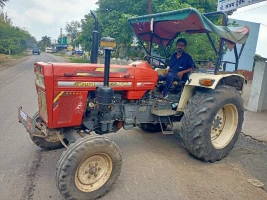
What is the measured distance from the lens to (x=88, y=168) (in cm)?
292

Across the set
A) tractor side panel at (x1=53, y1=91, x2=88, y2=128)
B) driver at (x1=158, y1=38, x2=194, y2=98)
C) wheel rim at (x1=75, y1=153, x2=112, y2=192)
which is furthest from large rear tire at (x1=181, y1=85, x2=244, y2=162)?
tractor side panel at (x1=53, y1=91, x2=88, y2=128)

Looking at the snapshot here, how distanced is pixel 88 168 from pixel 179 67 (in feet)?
8.94

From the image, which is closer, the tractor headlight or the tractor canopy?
the tractor headlight

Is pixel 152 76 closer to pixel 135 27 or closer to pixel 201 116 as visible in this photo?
pixel 201 116

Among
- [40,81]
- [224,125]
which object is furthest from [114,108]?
[224,125]

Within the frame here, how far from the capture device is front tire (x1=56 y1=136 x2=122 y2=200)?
2.69 meters

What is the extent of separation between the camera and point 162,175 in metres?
3.56

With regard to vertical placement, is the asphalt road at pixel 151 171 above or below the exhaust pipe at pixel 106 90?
below

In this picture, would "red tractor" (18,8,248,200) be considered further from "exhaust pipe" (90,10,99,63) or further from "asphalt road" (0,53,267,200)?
"asphalt road" (0,53,267,200)

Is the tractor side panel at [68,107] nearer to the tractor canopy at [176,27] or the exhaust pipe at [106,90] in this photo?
the exhaust pipe at [106,90]

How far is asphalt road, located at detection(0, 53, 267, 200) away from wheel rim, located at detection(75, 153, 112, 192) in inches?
8.5

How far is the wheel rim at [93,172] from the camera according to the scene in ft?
9.41

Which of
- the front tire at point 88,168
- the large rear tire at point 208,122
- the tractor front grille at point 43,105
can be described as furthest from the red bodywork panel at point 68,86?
the large rear tire at point 208,122

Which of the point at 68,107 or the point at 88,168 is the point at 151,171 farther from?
the point at 68,107
